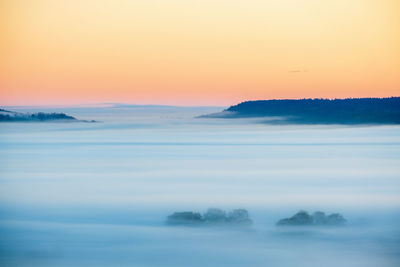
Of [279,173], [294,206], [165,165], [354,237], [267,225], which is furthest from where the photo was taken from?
[165,165]

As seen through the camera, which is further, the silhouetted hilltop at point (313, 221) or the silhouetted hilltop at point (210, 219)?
the silhouetted hilltop at point (210, 219)

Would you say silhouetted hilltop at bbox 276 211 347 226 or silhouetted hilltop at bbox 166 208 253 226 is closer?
silhouetted hilltop at bbox 276 211 347 226

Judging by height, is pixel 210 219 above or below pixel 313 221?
below

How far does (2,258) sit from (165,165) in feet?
42.2

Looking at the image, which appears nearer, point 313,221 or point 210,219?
point 313,221

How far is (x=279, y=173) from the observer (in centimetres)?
1861

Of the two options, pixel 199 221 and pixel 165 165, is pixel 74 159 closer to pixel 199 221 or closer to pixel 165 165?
pixel 165 165

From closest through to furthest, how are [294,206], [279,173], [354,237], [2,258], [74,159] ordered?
[2,258], [354,237], [294,206], [279,173], [74,159]

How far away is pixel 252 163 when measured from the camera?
21.8 metres

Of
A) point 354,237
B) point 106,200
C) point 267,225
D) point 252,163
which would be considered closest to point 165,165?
point 252,163

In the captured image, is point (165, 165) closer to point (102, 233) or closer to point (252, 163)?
point (252, 163)

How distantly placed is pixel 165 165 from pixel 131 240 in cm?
1172

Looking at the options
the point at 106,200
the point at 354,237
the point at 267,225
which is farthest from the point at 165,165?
the point at 354,237

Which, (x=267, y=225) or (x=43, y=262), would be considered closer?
(x=43, y=262)
